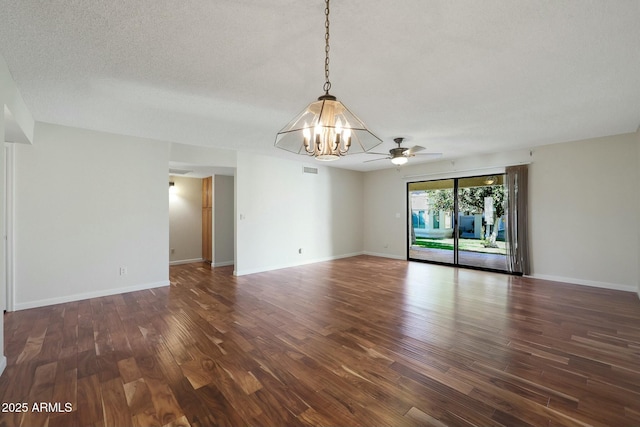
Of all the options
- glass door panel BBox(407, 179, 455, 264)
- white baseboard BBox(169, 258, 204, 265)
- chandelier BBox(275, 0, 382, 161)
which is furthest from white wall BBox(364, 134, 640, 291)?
white baseboard BBox(169, 258, 204, 265)

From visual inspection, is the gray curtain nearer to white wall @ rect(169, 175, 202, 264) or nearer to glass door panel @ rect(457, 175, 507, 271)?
glass door panel @ rect(457, 175, 507, 271)

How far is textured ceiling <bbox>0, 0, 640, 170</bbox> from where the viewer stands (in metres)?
1.70

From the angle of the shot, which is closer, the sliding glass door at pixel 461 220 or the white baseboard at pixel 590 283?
the white baseboard at pixel 590 283

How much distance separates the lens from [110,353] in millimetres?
2465

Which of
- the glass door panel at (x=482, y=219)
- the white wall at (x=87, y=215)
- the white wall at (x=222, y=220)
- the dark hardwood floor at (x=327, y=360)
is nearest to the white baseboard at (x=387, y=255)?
the glass door panel at (x=482, y=219)

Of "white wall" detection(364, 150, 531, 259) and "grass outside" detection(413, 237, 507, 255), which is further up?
"white wall" detection(364, 150, 531, 259)

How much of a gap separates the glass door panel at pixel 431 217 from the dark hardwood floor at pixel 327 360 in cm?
288

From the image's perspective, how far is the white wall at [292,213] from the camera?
5.74m

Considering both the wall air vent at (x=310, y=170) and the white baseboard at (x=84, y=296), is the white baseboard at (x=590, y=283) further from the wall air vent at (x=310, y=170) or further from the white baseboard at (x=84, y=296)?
the white baseboard at (x=84, y=296)

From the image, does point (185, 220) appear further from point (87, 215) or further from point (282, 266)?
point (87, 215)

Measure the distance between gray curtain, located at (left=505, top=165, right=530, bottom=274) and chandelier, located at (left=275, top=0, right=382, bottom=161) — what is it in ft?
14.5

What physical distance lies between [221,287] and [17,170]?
3145 mm

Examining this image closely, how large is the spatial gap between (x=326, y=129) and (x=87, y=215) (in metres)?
4.12

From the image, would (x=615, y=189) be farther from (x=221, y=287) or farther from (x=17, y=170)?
(x=17, y=170)
